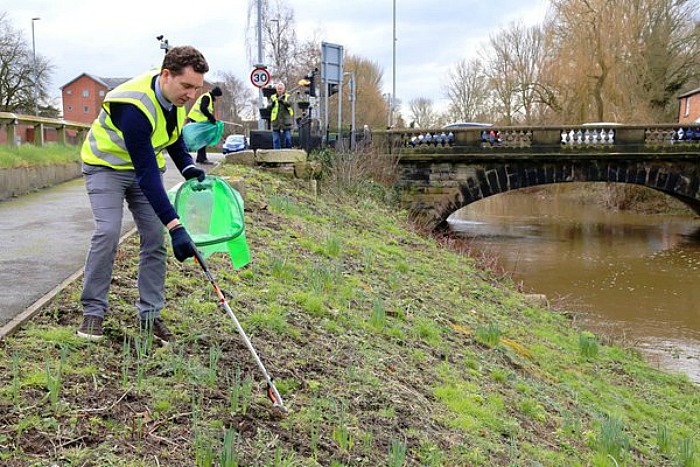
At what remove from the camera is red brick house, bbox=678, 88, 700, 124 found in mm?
Answer: 40281

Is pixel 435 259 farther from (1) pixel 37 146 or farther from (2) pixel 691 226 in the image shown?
(2) pixel 691 226

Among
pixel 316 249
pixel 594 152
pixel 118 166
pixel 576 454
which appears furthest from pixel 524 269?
pixel 118 166

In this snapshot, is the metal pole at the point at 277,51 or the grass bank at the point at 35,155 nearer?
the grass bank at the point at 35,155

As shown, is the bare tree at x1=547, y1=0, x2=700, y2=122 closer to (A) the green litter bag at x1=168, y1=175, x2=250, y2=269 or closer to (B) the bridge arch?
(B) the bridge arch

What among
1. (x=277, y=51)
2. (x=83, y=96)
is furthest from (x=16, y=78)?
(x=83, y=96)

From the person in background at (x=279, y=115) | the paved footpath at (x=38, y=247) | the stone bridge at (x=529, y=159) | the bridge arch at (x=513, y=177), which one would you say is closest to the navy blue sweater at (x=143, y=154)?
the paved footpath at (x=38, y=247)

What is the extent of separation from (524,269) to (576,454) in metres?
15.2

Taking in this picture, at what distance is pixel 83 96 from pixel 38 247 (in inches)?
3765

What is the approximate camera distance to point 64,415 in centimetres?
352

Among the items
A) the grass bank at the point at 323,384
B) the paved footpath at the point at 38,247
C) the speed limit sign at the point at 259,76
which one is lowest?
the grass bank at the point at 323,384

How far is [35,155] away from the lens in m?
13.1

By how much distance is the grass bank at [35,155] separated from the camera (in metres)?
11.5

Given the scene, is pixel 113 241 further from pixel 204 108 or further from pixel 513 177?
pixel 513 177

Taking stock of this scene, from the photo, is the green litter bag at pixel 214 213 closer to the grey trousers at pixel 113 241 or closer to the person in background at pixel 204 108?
the grey trousers at pixel 113 241
